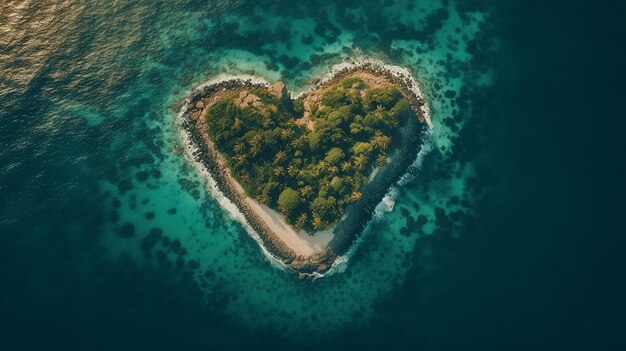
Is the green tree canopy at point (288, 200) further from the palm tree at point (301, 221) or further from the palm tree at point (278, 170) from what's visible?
the palm tree at point (278, 170)

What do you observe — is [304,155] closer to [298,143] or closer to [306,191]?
[298,143]

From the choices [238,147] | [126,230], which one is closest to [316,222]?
[238,147]

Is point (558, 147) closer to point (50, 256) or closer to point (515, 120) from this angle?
point (515, 120)

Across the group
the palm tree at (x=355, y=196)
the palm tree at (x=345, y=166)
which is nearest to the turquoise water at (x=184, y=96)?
the palm tree at (x=355, y=196)

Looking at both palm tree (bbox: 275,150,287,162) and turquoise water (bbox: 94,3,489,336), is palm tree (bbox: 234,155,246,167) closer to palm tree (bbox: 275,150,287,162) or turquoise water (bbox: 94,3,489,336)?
palm tree (bbox: 275,150,287,162)

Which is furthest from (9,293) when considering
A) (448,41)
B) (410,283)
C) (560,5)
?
(560,5)

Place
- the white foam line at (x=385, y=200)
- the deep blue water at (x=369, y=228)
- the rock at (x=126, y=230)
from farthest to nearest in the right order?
the white foam line at (x=385, y=200) → the rock at (x=126, y=230) → the deep blue water at (x=369, y=228)

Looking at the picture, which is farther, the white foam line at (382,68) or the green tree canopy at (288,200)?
the white foam line at (382,68)
